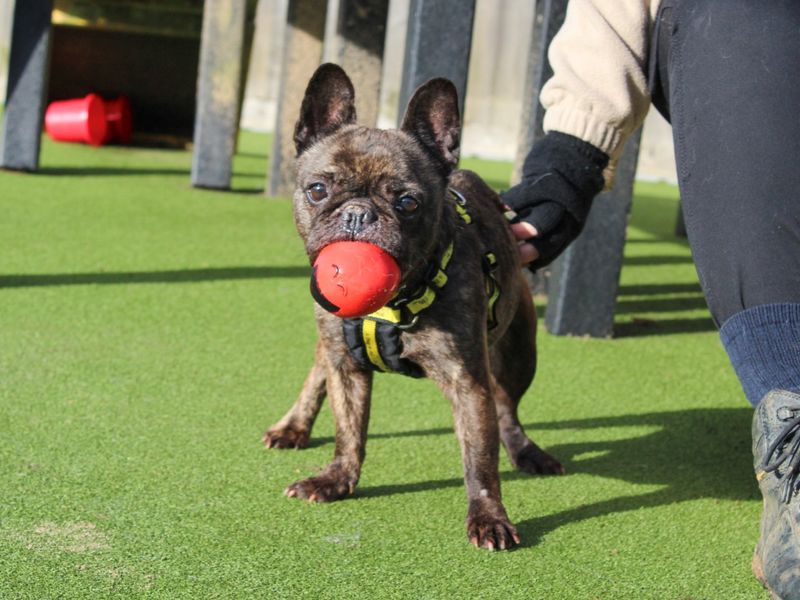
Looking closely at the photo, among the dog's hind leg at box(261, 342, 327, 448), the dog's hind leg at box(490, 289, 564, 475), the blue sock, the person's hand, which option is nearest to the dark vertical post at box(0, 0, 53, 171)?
the dog's hind leg at box(261, 342, 327, 448)

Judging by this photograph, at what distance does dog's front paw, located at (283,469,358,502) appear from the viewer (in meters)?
3.19

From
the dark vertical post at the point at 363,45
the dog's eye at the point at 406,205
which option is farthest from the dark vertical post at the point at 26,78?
the dog's eye at the point at 406,205

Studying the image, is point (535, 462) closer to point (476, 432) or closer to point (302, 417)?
point (476, 432)

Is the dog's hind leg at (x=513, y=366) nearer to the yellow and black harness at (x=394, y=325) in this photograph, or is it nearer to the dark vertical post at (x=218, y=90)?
the yellow and black harness at (x=394, y=325)

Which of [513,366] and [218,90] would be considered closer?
[513,366]

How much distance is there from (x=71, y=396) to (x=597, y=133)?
6.59 ft

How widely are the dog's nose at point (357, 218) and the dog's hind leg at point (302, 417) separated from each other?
2.97 ft

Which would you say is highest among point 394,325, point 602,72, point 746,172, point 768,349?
point 602,72

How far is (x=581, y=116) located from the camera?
3299mm

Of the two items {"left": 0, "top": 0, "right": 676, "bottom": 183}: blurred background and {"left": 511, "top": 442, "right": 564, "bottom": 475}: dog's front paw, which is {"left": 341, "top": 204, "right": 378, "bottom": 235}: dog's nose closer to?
{"left": 511, "top": 442, "right": 564, "bottom": 475}: dog's front paw

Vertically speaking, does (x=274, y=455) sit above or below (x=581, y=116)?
below

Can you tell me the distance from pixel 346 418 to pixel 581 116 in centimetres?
113

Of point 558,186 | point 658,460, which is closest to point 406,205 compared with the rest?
point 558,186

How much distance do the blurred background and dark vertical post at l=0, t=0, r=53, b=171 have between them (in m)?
6.54
